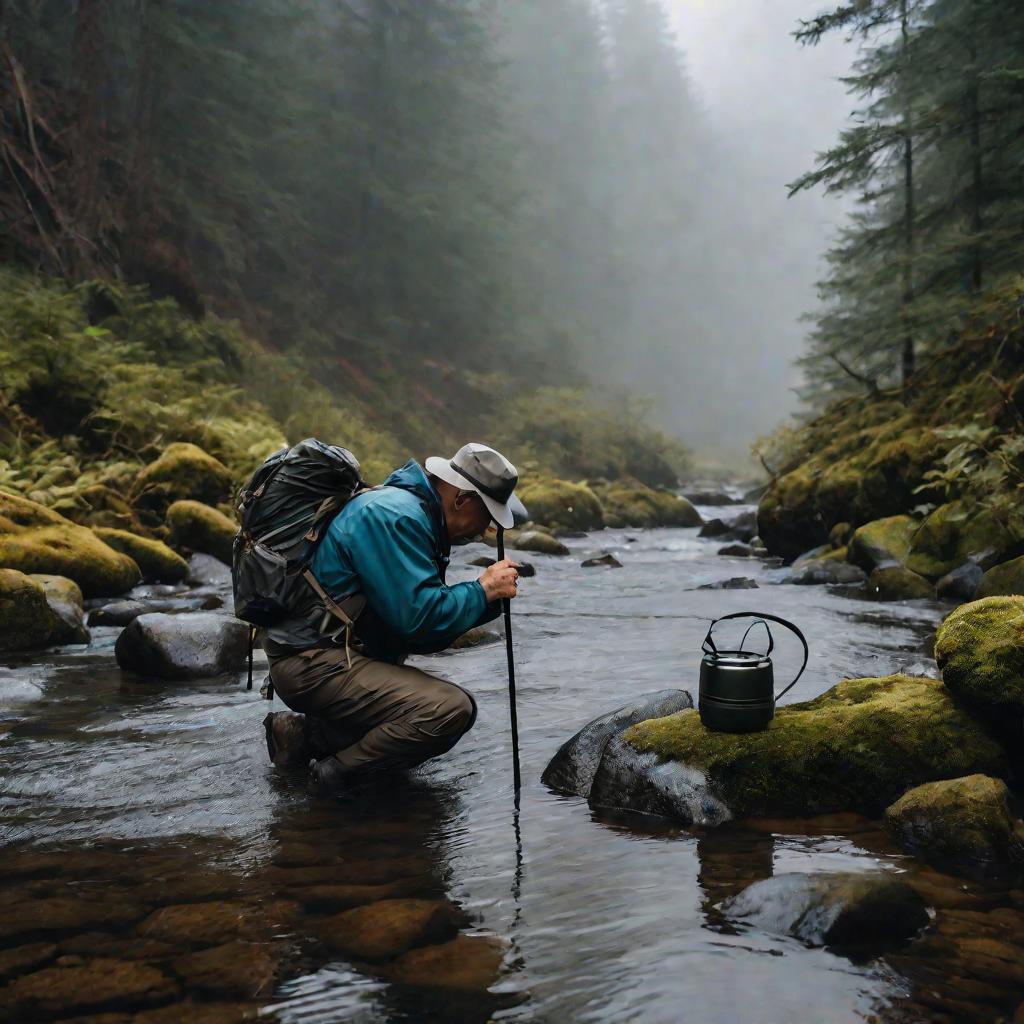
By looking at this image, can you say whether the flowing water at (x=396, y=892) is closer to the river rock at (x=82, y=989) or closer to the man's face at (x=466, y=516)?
the river rock at (x=82, y=989)

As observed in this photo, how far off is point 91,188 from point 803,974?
830 inches

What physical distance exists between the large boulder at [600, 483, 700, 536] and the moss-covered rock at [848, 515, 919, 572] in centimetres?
1193

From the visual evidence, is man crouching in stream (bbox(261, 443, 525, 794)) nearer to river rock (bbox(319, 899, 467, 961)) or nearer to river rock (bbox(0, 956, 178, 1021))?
river rock (bbox(319, 899, 467, 961))

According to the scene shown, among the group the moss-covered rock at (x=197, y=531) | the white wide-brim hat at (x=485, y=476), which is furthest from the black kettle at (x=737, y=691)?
the moss-covered rock at (x=197, y=531)

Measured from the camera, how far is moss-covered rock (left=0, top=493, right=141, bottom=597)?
28.7ft

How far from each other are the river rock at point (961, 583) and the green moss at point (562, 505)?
39.5ft

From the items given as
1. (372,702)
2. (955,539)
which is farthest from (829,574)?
(372,702)

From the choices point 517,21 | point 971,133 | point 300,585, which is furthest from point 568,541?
point 517,21

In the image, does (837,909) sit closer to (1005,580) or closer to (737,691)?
(737,691)

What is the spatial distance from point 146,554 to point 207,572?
87 centimetres

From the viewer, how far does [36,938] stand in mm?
2775

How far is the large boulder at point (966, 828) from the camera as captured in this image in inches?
130

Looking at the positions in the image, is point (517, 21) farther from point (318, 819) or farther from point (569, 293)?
point (318, 819)

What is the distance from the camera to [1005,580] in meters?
8.54
